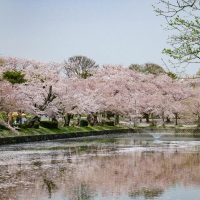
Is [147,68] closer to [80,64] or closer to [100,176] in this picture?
[80,64]

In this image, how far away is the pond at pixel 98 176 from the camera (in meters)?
15.4

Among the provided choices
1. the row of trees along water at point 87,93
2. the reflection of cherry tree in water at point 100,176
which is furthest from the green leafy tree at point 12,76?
the reflection of cherry tree in water at point 100,176

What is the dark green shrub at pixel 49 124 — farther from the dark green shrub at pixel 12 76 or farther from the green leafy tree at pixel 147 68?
the green leafy tree at pixel 147 68

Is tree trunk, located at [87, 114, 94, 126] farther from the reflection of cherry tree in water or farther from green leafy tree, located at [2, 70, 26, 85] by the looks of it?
the reflection of cherry tree in water

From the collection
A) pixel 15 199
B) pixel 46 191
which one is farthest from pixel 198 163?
pixel 15 199

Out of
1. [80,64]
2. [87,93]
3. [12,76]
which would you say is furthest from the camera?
[80,64]

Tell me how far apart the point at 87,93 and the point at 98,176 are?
4918 cm

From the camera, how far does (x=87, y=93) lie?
225ft

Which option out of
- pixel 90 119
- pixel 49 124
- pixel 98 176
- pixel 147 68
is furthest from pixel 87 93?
pixel 98 176

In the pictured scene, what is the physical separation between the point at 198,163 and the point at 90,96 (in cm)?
4202

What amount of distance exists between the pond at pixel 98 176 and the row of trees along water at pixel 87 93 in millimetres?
14808

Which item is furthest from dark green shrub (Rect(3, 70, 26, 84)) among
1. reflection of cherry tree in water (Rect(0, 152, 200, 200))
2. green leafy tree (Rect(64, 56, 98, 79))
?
green leafy tree (Rect(64, 56, 98, 79))

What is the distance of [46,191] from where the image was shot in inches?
636

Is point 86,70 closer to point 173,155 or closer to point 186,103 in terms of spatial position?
point 186,103
